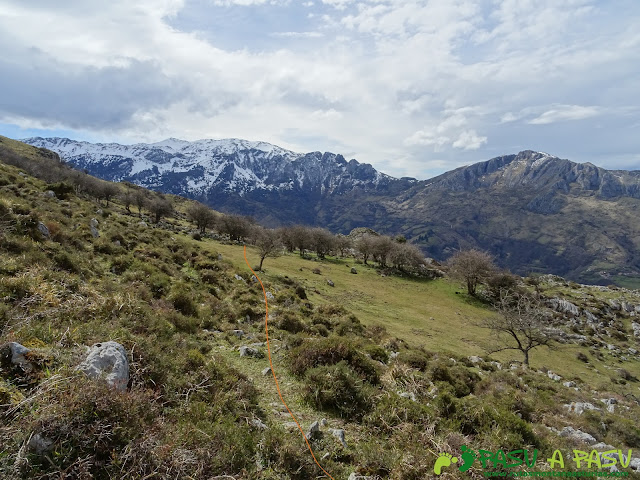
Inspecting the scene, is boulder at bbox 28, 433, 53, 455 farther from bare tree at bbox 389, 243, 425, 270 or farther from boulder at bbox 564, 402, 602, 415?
bare tree at bbox 389, 243, 425, 270

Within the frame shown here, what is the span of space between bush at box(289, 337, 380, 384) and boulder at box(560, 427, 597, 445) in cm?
767

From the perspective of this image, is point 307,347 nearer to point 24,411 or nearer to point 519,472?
point 519,472

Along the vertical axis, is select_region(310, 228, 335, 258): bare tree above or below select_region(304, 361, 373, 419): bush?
below

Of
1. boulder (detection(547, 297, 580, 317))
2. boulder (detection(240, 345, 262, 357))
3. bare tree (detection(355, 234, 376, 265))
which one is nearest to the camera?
boulder (detection(240, 345, 262, 357))

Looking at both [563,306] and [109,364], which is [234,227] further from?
[109,364]

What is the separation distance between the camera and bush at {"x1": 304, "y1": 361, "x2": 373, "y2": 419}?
366 inches

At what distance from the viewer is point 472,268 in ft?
222

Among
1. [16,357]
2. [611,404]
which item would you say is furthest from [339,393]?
[611,404]

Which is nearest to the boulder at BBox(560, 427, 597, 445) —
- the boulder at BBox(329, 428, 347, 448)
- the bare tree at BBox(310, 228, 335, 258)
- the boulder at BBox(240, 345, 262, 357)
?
the boulder at BBox(329, 428, 347, 448)

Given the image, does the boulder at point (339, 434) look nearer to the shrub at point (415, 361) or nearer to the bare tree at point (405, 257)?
the shrub at point (415, 361)

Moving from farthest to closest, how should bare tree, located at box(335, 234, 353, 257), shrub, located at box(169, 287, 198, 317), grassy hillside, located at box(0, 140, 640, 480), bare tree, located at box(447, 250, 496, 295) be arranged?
bare tree, located at box(335, 234, 353, 257), bare tree, located at box(447, 250, 496, 295), shrub, located at box(169, 287, 198, 317), grassy hillside, located at box(0, 140, 640, 480)

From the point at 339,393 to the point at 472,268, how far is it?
67.3 meters

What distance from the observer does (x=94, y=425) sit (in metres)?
5.13

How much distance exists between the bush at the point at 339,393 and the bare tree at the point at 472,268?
6665cm
